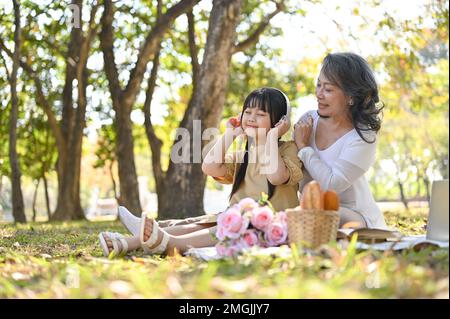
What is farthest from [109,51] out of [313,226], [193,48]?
[313,226]

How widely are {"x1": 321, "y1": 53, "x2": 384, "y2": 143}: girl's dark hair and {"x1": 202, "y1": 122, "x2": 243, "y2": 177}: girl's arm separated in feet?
2.42

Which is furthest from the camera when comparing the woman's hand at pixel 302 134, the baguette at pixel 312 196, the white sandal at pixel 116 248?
the woman's hand at pixel 302 134

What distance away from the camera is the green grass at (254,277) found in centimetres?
261

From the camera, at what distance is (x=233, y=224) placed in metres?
3.68

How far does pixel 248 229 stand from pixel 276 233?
0.15 metres

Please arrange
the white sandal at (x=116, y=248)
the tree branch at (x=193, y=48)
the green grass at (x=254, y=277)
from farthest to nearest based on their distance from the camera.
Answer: the tree branch at (x=193, y=48) < the white sandal at (x=116, y=248) < the green grass at (x=254, y=277)

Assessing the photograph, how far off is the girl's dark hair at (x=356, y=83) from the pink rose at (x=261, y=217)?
1190 mm

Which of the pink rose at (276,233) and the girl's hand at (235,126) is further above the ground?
the girl's hand at (235,126)

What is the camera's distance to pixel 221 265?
10.8 feet

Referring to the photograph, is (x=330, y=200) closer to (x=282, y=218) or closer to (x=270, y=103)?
(x=282, y=218)

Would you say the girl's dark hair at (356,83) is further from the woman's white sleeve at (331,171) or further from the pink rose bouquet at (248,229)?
the pink rose bouquet at (248,229)

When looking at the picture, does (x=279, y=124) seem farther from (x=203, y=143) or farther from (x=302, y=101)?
(x=302, y=101)

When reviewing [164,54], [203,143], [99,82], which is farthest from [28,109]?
[203,143]

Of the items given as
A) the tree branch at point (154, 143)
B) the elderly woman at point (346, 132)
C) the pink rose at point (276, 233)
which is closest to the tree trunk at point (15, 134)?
the tree branch at point (154, 143)
